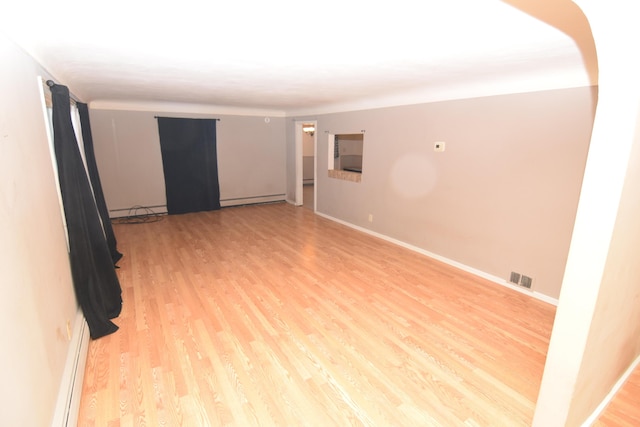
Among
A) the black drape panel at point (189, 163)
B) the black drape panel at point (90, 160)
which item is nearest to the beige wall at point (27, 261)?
the black drape panel at point (90, 160)

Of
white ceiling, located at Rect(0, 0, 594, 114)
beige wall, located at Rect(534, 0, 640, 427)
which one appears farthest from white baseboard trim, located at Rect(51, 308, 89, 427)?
beige wall, located at Rect(534, 0, 640, 427)

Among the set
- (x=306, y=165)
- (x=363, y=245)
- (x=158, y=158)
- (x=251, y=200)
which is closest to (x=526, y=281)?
(x=363, y=245)

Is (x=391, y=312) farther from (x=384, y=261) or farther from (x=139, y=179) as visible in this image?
(x=139, y=179)

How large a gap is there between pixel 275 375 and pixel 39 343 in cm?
127

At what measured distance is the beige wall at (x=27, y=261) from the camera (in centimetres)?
121

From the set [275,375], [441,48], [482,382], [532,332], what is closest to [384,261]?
[532,332]

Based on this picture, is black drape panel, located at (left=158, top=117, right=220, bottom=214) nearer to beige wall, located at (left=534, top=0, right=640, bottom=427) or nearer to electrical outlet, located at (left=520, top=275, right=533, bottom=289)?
electrical outlet, located at (left=520, top=275, right=533, bottom=289)

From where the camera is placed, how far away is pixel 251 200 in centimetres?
715

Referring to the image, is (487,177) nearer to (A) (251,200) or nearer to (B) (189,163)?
(A) (251,200)

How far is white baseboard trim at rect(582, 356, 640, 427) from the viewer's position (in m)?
1.69

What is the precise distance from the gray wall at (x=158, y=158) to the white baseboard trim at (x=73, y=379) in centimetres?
405

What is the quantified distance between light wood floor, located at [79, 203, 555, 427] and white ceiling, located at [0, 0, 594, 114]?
6.85 ft

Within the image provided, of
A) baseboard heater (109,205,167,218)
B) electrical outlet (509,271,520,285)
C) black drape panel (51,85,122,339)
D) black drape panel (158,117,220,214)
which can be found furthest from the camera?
black drape panel (158,117,220,214)

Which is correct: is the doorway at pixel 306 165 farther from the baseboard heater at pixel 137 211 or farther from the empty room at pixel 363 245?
the baseboard heater at pixel 137 211
